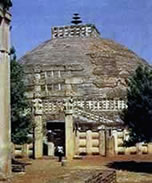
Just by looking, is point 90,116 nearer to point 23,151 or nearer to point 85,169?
point 23,151

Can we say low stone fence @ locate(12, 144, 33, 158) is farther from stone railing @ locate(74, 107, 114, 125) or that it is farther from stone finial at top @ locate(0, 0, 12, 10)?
stone finial at top @ locate(0, 0, 12, 10)

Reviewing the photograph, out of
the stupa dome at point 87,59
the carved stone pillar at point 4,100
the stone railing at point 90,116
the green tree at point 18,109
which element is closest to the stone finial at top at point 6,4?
the carved stone pillar at point 4,100

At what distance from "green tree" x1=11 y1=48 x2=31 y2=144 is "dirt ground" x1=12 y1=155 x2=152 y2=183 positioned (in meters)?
1.50

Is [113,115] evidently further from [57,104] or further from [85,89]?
[85,89]

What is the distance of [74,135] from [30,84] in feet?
57.5

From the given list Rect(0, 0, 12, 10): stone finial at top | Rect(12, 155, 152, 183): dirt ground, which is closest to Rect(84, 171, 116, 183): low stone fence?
Rect(12, 155, 152, 183): dirt ground

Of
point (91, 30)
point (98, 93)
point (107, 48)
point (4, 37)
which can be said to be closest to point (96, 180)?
point (4, 37)

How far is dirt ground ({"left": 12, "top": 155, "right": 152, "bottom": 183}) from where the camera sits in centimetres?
1628

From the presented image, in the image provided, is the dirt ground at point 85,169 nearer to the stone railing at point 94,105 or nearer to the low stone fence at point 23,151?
the low stone fence at point 23,151

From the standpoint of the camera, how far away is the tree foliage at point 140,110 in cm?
2442

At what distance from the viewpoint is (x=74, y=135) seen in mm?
30547

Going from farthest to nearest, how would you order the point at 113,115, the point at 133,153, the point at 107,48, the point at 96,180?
the point at 107,48, the point at 113,115, the point at 133,153, the point at 96,180

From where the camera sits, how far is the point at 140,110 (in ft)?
82.6

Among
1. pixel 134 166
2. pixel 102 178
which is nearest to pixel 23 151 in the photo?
pixel 134 166
